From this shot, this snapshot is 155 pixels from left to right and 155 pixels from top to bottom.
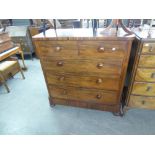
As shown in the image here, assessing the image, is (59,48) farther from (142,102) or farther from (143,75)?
(142,102)

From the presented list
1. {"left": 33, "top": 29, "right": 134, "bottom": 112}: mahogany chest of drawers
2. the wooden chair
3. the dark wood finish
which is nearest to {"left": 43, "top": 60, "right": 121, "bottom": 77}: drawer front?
{"left": 33, "top": 29, "right": 134, "bottom": 112}: mahogany chest of drawers

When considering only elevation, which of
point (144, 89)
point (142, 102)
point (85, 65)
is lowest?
point (142, 102)

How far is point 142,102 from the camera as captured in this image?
1633mm

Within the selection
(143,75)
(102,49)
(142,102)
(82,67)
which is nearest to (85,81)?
(82,67)

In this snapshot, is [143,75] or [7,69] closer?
[143,75]

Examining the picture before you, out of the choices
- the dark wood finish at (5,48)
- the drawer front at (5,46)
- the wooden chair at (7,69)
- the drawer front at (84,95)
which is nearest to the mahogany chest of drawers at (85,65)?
the drawer front at (84,95)

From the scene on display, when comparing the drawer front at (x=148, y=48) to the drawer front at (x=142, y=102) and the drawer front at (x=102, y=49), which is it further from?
the drawer front at (x=142, y=102)

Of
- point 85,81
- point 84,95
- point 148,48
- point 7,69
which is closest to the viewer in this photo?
point 148,48

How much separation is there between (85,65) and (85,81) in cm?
23

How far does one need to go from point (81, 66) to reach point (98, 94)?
0.46m

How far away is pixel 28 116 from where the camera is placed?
76.1 inches

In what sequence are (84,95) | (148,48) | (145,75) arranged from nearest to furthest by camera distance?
(148,48) → (145,75) → (84,95)
